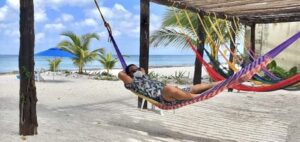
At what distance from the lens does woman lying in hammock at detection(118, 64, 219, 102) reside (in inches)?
151

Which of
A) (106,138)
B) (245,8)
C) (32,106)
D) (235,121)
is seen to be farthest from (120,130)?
(245,8)

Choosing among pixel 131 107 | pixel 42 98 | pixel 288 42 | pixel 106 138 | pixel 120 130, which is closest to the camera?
pixel 288 42

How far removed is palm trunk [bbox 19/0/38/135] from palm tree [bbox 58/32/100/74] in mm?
9352

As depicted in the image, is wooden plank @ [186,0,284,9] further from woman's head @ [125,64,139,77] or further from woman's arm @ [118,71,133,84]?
woman's arm @ [118,71,133,84]

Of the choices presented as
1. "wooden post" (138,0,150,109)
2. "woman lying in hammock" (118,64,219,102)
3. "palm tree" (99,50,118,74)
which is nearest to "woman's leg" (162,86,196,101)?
"woman lying in hammock" (118,64,219,102)

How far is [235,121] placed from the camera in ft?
17.0

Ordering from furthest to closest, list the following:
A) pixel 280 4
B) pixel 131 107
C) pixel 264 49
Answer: pixel 264 49, pixel 131 107, pixel 280 4

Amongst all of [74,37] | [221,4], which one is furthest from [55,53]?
[221,4]

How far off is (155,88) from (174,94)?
0.33 meters

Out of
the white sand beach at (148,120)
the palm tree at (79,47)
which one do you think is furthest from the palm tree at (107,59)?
the white sand beach at (148,120)

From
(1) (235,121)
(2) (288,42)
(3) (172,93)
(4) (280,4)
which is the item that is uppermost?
(4) (280,4)

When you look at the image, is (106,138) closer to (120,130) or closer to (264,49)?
(120,130)

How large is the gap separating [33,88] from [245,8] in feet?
11.9

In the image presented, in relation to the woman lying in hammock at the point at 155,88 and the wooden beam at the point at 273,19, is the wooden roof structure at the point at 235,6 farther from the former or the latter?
the woman lying in hammock at the point at 155,88
